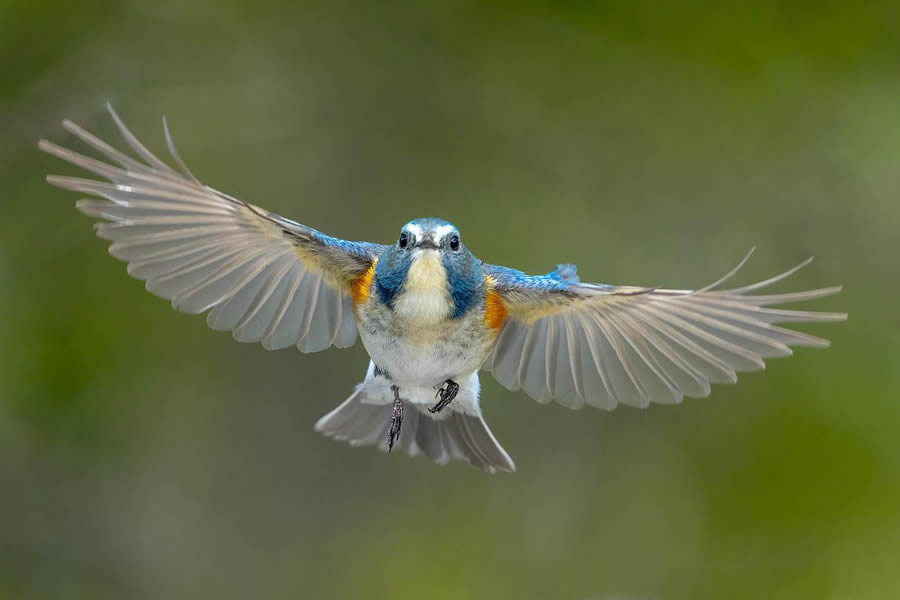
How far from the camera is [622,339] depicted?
13.7ft

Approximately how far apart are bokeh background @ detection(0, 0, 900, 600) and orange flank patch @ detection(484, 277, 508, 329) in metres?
3.61

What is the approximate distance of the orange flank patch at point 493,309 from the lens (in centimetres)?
396

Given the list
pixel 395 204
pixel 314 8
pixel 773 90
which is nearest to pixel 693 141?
pixel 773 90

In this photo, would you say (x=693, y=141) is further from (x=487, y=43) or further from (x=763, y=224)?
(x=487, y=43)

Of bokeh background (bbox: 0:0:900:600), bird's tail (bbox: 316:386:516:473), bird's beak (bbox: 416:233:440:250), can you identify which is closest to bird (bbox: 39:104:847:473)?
bird's beak (bbox: 416:233:440:250)

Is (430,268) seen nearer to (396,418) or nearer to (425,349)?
(425,349)

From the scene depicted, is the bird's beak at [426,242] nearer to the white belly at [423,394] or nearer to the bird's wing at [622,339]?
the bird's wing at [622,339]

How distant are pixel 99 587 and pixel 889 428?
5.49 meters

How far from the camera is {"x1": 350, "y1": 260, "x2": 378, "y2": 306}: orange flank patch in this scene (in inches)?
156

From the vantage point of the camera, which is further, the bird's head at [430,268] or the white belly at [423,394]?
the white belly at [423,394]

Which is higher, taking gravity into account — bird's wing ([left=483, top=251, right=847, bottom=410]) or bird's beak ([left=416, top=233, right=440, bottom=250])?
bird's beak ([left=416, top=233, right=440, bottom=250])

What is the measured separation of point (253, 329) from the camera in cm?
407

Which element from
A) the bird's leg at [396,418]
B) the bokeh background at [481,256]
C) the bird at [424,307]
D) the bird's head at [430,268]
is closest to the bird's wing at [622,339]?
the bird at [424,307]

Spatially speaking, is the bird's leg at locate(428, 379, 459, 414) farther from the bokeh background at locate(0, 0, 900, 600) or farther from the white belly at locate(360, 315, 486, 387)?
the bokeh background at locate(0, 0, 900, 600)
